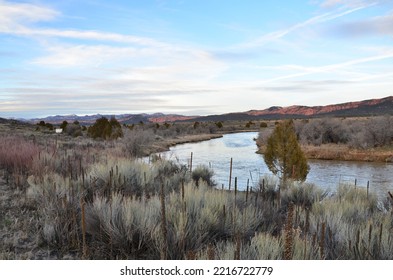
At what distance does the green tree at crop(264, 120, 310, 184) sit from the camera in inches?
626

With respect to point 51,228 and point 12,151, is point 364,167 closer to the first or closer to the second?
point 12,151

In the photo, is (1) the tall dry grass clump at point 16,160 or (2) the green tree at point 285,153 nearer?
(1) the tall dry grass clump at point 16,160

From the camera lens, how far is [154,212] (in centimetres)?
436

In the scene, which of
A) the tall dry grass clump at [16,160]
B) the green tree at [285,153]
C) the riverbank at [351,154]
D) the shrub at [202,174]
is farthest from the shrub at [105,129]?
the tall dry grass clump at [16,160]

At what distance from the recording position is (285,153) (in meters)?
16.5

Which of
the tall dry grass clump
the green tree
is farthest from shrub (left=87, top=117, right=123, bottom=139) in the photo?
the tall dry grass clump

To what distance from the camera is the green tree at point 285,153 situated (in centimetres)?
1591

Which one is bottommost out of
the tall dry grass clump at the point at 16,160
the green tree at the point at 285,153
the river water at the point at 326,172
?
the river water at the point at 326,172

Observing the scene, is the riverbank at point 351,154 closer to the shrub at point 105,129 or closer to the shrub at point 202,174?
the shrub at point 105,129

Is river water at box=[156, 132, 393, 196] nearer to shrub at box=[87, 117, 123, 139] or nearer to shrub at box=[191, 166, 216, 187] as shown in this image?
shrub at box=[191, 166, 216, 187]

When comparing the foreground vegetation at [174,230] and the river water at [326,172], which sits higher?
the foreground vegetation at [174,230]

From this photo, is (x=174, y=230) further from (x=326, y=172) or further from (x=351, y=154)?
(x=351, y=154)

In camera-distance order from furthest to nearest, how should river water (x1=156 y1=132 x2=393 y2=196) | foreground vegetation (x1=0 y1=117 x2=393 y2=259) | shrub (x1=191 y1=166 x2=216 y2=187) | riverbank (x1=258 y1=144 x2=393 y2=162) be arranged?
1. riverbank (x1=258 y1=144 x2=393 y2=162)
2. river water (x1=156 y1=132 x2=393 y2=196)
3. shrub (x1=191 y1=166 x2=216 y2=187)
4. foreground vegetation (x1=0 y1=117 x2=393 y2=259)

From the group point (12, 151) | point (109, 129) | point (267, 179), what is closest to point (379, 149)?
point (109, 129)
